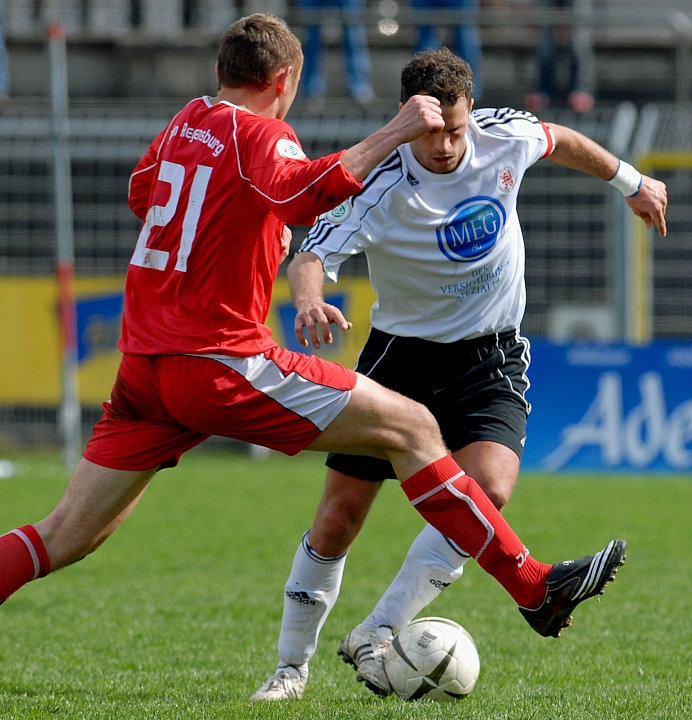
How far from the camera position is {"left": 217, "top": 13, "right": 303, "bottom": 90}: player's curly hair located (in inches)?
169

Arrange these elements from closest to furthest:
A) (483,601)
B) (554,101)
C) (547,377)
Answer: (483,601) < (547,377) < (554,101)

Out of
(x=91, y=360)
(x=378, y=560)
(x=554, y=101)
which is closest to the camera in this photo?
(x=378, y=560)

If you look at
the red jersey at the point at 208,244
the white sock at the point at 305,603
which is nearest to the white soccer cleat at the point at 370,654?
the white sock at the point at 305,603

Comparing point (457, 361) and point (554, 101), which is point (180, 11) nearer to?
point (554, 101)

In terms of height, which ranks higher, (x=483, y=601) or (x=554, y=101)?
(x=554, y=101)

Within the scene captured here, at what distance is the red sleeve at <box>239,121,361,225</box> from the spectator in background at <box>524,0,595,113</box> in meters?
11.1

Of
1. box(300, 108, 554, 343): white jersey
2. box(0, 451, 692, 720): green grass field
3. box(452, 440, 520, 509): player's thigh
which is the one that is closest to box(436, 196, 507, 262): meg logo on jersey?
box(300, 108, 554, 343): white jersey

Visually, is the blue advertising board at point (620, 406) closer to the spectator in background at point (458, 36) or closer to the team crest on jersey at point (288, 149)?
the spectator in background at point (458, 36)

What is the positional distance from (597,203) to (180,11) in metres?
6.26

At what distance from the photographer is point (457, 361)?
5.06 meters

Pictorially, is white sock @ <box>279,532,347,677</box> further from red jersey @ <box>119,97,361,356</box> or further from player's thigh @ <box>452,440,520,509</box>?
red jersey @ <box>119,97,361,356</box>

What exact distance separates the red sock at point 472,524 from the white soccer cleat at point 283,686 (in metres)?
0.95

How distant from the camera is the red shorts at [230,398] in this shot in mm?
4219

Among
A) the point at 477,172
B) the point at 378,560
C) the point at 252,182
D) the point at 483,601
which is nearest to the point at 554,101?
the point at 378,560
